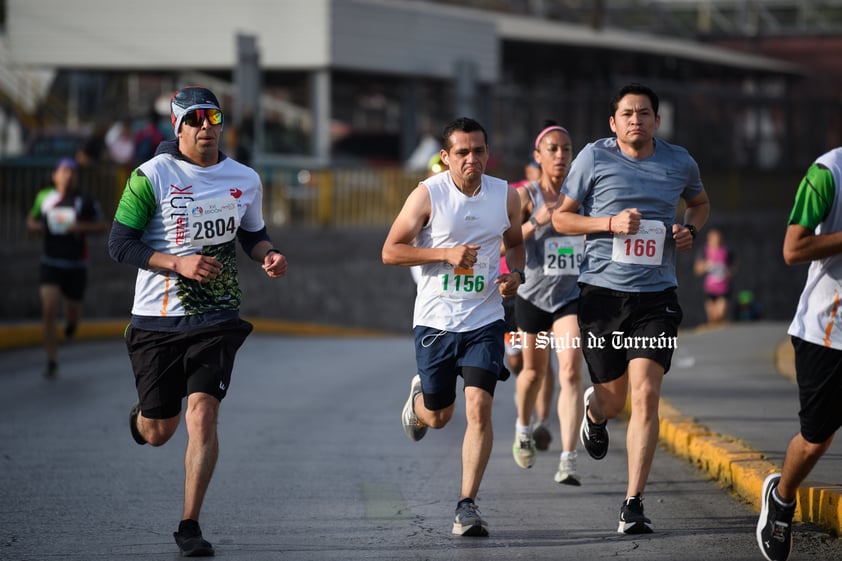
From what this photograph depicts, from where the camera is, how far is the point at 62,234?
46.3ft

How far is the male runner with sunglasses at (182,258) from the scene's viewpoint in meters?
6.74

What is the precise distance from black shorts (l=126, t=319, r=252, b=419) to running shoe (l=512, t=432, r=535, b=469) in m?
2.49

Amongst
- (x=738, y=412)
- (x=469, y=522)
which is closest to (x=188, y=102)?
(x=469, y=522)

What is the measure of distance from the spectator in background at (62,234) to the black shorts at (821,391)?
929 centimetres

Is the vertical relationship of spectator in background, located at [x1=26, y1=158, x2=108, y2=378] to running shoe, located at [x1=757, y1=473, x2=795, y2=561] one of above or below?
above

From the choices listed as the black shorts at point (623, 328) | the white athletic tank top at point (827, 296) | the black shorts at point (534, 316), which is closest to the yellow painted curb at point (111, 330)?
the black shorts at point (534, 316)

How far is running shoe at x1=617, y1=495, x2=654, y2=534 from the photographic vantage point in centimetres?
694

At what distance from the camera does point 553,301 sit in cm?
895

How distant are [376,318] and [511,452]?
1510 cm

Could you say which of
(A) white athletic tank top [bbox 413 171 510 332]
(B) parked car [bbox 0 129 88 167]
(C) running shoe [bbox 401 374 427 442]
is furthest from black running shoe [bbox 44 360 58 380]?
(B) parked car [bbox 0 129 88 167]

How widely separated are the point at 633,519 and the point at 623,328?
99 cm

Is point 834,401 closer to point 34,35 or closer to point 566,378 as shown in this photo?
point 566,378

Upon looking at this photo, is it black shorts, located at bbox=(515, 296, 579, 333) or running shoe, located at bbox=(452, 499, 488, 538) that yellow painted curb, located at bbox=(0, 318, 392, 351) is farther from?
running shoe, located at bbox=(452, 499, 488, 538)

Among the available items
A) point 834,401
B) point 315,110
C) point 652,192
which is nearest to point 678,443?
point 652,192
